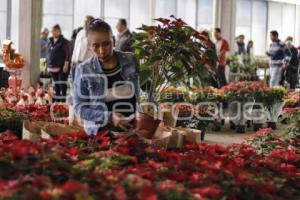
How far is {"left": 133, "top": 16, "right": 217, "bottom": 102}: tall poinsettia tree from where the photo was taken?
11.5 ft

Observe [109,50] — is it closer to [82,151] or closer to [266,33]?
[82,151]

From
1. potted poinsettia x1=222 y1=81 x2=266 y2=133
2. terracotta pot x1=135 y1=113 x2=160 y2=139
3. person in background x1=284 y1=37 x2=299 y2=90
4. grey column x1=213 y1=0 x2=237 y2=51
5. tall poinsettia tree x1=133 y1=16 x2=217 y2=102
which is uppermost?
grey column x1=213 y1=0 x2=237 y2=51

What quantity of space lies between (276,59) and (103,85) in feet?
35.4

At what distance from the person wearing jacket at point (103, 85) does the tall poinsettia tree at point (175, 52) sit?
1.66 feet

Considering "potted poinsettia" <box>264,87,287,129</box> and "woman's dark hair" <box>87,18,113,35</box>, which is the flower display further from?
"potted poinsettia" <box>264,87,287,129</box>

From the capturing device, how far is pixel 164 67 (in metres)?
3.67

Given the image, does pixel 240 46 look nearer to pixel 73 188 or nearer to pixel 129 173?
pixel 129 173

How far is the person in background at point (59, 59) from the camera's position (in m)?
9.01

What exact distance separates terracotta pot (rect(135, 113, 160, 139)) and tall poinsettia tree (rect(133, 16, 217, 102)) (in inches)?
24.1

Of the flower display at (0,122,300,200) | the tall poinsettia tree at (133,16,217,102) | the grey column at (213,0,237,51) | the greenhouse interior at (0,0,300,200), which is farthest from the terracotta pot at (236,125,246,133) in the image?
the grey column at (213,0,237,51)

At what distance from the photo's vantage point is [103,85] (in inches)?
115

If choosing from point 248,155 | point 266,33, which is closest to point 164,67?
point 248,155

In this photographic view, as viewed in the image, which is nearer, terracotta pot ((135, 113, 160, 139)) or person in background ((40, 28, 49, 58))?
terracotta pot ((135, 113, 160, 139))

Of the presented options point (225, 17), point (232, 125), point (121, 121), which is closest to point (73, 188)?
point (121, 121)
